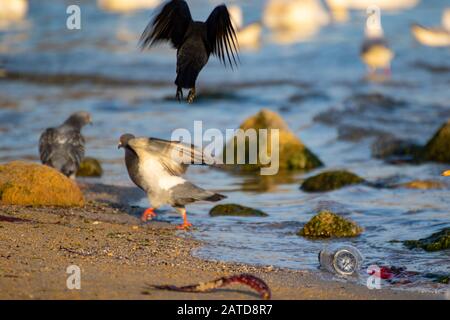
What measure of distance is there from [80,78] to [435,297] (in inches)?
579

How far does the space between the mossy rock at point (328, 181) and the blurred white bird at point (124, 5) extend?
62.5 ft

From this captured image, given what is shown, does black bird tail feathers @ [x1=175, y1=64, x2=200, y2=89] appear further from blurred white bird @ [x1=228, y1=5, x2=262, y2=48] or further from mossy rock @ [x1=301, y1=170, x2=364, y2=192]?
blurred white bird @ [x1=228, y1=5, x2=262, y2=48]

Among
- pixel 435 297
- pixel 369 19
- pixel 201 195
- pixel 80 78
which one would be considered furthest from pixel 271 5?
pixel 435 297

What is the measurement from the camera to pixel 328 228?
7859 mm

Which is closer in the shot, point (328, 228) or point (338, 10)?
point (328, 228)

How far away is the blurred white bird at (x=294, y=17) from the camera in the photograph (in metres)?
26.6

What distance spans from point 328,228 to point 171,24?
238 cm

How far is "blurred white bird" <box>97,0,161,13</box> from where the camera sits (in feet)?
92.4

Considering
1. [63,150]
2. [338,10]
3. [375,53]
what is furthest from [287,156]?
[338,10]

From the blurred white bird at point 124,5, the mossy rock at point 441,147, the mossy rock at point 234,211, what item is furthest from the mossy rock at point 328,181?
the blurred white bird at point 124,5

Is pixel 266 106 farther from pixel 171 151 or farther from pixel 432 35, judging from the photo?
pixel 171 151

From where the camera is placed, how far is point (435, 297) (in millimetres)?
5879

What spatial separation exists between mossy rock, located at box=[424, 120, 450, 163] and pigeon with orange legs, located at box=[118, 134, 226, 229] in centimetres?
426
